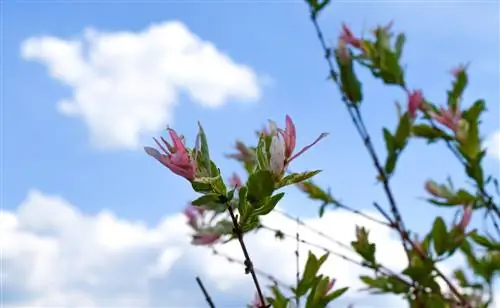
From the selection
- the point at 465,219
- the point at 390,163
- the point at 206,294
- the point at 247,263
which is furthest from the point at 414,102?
the point at 247,263

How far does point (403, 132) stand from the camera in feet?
5.30

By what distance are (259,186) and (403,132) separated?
2.77ft

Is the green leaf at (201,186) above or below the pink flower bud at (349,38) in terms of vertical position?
below

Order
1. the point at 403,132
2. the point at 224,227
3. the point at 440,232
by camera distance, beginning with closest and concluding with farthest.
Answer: the point at 224,227
the point at 440,232
the point at 403,132

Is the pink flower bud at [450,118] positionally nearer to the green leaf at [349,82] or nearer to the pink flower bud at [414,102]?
the pink flower bud at [414,102]

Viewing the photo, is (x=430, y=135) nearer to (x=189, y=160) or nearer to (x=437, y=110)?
(x=437, y=110)

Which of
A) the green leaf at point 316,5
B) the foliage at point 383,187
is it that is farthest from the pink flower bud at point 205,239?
the green leaf at point 316,5

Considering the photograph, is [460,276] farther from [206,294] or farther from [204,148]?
[204,148]

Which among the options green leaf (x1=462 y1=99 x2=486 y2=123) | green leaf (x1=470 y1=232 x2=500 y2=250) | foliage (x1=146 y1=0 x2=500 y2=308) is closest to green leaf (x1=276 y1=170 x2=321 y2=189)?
foliage (x1=146 y1=0 x2=500 y2=308)

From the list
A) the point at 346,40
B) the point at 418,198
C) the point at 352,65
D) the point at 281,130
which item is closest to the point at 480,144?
the point at 418,198

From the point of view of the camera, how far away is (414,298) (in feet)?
4.65

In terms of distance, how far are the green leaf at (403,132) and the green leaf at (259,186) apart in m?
0.82

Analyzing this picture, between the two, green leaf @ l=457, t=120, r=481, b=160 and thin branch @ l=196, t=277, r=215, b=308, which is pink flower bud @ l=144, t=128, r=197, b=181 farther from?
green leaf @ l=457, t=120, r=481, b=160

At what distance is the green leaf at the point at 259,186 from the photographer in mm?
834
